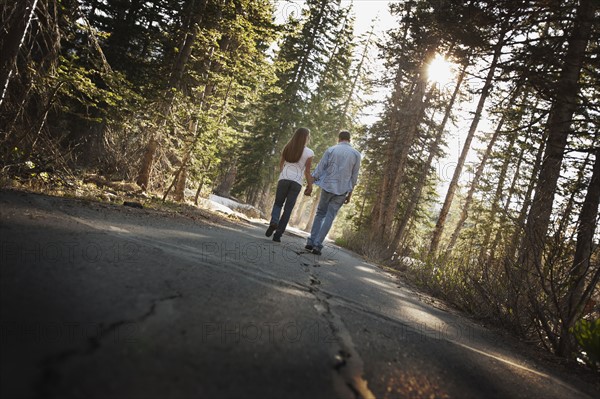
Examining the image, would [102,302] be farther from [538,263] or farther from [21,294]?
[538,263]

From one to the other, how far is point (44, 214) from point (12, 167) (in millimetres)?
2346

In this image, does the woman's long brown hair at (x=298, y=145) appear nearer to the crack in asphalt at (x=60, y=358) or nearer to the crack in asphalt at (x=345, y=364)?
the crack in asphalt at (x=345, y=364)

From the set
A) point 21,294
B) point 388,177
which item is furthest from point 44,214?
point 388,177

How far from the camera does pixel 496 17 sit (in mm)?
7520

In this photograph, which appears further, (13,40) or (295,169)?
(295,169)

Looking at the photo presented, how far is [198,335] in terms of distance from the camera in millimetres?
Answer: 1477

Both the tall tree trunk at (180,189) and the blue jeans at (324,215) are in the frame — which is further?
the tall tree trunk at (180,189)

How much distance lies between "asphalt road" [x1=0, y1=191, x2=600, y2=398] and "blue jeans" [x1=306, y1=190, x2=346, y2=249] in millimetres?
2581

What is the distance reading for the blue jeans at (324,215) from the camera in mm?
5691

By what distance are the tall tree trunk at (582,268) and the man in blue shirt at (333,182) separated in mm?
3113

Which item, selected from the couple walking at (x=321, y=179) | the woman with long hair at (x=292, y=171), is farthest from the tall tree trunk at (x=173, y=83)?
the couple walking at (x=321, y=179)

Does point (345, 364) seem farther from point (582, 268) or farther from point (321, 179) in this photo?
point (321, 179)

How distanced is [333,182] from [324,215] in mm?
660

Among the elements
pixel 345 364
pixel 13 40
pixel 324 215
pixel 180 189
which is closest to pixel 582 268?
pixel 345 364
